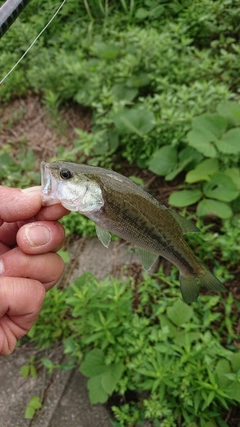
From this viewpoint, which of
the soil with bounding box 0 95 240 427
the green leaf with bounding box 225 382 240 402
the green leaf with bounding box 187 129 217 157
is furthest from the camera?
the soil with bounding box 0 95 240 427

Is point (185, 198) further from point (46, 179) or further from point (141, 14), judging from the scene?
point (141, 14)

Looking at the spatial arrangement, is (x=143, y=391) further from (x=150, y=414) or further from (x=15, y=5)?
(x=15, y=5)

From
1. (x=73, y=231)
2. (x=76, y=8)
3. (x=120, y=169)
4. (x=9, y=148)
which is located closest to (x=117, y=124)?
(x=120, y=169)

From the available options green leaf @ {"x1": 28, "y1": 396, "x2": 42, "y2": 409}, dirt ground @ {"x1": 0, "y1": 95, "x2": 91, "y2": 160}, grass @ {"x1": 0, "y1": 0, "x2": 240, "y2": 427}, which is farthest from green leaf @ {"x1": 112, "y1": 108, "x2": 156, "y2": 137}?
green leaf @ {"x1": 28, "y1": 396, "x2": 42, "y2": 409}

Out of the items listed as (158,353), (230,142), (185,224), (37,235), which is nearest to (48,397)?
(158,353)

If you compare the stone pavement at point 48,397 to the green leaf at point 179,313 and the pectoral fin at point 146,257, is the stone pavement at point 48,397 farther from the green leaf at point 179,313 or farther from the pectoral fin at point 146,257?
the pectoral fin at point 146,257

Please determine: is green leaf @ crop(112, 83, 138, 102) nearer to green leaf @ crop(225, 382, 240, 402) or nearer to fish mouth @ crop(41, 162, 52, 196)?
fish mouth @ crop(41, 162, 52, 196)
